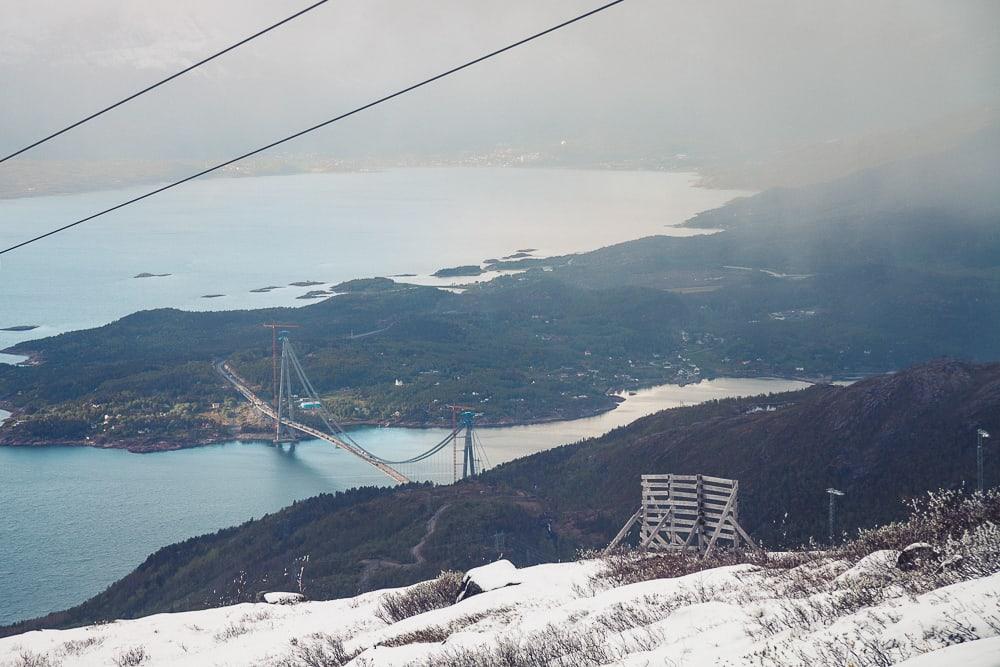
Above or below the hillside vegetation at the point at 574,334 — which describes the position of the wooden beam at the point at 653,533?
below

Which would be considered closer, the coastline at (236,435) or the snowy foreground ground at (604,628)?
the snowy foreground ground at (604,628)

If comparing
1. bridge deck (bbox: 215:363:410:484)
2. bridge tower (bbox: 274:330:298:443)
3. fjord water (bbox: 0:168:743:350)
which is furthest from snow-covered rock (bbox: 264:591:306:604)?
fjord water (bbox: 0:168:743:350)

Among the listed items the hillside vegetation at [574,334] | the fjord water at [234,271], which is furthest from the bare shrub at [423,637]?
the hillside vegetation at [574,334]

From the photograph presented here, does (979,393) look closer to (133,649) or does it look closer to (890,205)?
(133,649)

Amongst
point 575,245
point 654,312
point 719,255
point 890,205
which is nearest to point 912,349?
point 654,312

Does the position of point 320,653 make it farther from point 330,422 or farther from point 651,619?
point 330,422

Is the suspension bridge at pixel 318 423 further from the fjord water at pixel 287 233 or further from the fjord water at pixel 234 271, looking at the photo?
the fjord water at pixel 287 233

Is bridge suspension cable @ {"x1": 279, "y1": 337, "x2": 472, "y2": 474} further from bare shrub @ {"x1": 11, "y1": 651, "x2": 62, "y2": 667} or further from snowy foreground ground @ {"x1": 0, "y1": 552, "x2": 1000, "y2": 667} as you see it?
bare shrub @ {"x1": 11, "y1": 651, "x2": 62, "y2": 667}
